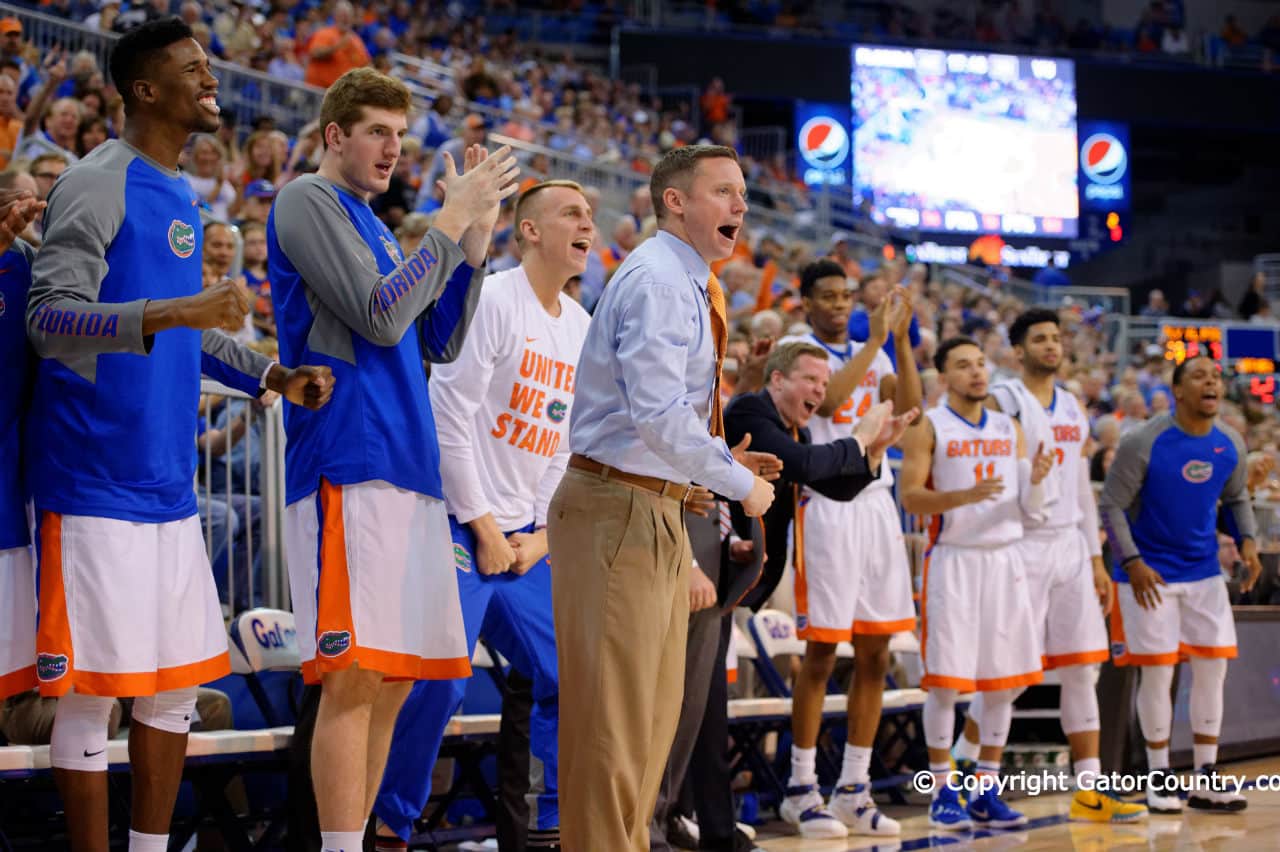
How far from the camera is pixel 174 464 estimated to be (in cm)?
356

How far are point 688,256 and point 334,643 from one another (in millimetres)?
1400

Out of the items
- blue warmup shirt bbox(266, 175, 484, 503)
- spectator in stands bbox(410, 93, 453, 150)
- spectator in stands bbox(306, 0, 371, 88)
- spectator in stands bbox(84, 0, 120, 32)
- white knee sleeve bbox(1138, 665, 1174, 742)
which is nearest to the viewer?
blue warmup shirt bbox(266, 175, 484, 503)

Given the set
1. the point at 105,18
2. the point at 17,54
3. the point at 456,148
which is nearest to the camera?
the point at 17,54

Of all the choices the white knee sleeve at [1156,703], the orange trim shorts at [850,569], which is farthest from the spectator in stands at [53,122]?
the white knee sleeve at [1156,703]

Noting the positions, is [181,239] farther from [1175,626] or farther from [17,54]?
[17,54]

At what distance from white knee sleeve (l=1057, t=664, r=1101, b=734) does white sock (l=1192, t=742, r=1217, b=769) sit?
0.90 m

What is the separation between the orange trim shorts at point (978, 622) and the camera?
660 centimetres

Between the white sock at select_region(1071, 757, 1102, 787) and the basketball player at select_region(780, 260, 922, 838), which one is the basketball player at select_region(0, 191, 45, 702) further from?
the white sock at select_region(1071, 757, 1102, 787)

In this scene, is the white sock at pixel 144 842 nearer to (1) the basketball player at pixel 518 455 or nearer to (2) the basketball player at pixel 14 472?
(2) the basketball player at pixel 14 472

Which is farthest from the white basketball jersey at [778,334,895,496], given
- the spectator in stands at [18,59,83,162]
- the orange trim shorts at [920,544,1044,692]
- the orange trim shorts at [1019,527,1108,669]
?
the spectator in stands at [18,59,83,162]

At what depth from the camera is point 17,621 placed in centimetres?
347

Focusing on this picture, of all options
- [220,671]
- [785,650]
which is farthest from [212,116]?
[785,650]

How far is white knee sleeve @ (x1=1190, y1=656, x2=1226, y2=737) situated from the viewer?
7421 mm

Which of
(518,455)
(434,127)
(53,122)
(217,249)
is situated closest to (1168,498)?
(518,455)
